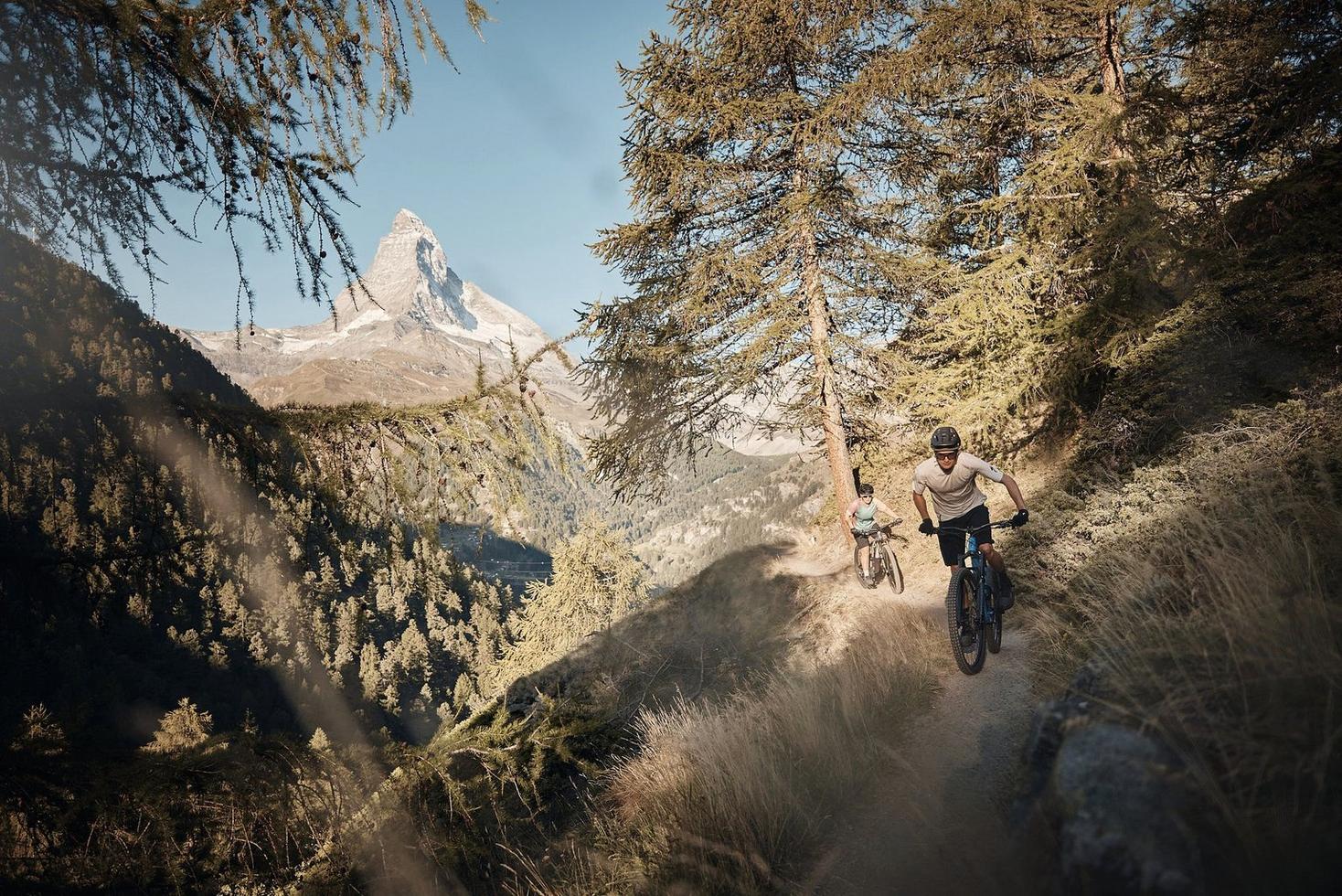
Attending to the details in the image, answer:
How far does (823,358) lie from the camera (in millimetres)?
12055

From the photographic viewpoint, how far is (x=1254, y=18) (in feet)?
24.8

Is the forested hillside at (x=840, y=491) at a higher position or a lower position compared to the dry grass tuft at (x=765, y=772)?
higher

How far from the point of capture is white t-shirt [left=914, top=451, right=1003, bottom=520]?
19.5ft

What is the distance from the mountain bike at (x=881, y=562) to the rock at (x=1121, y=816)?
25.7 feet

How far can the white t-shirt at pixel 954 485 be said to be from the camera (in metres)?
5.93

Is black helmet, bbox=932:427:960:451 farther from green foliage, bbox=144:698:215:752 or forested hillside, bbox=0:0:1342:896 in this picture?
green foliage, bbox=144:698:215:752

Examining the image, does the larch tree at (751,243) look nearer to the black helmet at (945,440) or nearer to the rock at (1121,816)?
the black helmet at (945,440)

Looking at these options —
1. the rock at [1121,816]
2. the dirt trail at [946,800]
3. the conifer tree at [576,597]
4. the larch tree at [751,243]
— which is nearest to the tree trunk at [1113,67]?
the larch tree at [751,243]

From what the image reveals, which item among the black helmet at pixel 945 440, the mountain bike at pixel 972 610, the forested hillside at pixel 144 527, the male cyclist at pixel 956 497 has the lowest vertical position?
the mountain bike at pixel 972 610

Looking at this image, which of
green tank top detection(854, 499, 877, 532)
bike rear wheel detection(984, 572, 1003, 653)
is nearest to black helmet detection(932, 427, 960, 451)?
bike rear wheel detection(984, 572, 1003, 653)

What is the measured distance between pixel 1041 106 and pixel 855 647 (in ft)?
37.6

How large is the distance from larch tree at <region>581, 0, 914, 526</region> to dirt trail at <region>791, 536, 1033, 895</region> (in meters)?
7.38

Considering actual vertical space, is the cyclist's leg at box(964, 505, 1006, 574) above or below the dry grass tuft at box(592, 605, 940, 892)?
above

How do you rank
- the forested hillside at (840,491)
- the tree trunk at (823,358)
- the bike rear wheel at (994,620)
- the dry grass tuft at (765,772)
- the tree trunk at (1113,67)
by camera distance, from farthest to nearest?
the tree trunk at (823,358) → the tree trunk at (1113,67) → the bike rear wheel at (994,620) → the dry grass tuft at (765,772) → the forested hillside at (840,491)
